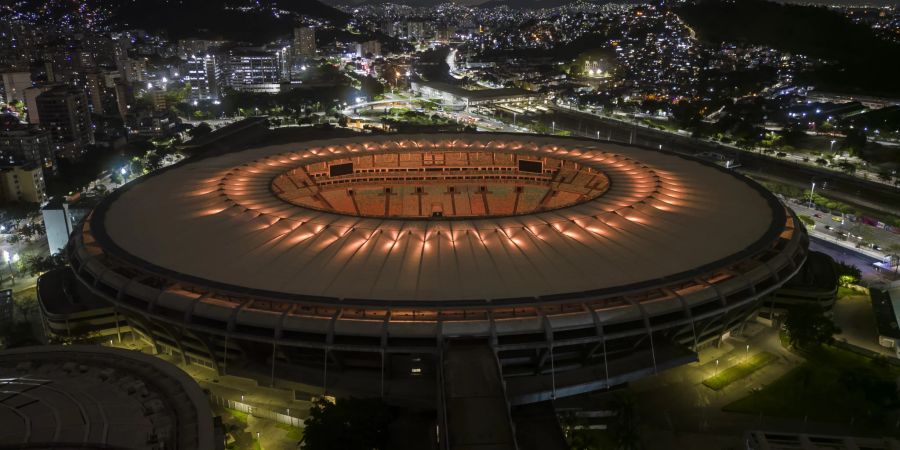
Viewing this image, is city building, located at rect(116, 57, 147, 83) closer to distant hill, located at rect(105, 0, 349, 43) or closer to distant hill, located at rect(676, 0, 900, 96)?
distant hill, located at rect(105, 0, 349, 43)

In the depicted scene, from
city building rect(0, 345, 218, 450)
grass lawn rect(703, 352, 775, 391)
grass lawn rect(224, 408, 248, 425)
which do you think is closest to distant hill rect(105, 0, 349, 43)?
grass lawn rect(224, 408, 248, 425)

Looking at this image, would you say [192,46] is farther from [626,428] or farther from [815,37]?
[626,428]

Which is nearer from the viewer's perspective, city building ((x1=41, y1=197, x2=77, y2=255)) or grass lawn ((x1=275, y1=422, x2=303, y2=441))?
grass lawn ((x1=275, y1=422, x2=303, y2=441))

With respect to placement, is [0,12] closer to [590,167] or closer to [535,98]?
[535,98]

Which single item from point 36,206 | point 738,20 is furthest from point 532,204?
point 738,20

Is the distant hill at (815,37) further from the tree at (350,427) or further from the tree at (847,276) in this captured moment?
the tree at (350,427)

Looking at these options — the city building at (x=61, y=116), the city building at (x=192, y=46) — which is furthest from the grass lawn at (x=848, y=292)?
the city building at (x=192, y=46)
